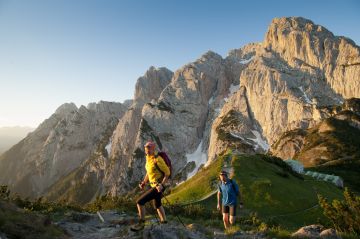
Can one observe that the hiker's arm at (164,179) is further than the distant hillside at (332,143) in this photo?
No

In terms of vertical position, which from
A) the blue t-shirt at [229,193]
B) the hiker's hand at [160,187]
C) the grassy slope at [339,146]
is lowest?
the grassy slope at [339,146]

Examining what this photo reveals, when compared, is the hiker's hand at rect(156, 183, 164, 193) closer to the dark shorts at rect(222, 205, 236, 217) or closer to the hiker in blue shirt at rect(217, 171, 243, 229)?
the hiker in blue shirt at rect(217, 171, 243, 229)

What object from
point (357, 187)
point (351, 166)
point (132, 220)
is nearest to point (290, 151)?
point (351, 166)

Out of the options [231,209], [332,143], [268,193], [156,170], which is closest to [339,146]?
[332,143]

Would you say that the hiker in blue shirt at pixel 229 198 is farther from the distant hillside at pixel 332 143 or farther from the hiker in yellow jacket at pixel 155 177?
the distant hillside at pixel 332 143

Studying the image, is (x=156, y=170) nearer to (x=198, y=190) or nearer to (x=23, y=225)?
(x=23, y=225)

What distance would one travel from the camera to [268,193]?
4003 cm

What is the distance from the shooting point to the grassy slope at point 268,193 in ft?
118

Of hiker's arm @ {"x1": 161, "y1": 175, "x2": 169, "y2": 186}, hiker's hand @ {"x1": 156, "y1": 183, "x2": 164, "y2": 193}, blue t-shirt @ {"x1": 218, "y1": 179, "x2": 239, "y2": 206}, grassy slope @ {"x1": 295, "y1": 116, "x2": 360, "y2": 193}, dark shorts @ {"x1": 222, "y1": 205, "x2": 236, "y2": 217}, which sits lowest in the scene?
grassy slope @ {"x1": 295, "y1": 116, "x2": 360, "y2": 193}

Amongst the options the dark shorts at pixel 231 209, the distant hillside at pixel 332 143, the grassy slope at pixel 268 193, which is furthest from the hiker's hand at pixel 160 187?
the distant hillside at pixel 332 143

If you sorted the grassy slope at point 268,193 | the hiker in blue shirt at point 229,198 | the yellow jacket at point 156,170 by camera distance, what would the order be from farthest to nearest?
the grassy slope at point 268,193
the hiker in blue shirt at point 229,198
the yellow jacket at point 156,170

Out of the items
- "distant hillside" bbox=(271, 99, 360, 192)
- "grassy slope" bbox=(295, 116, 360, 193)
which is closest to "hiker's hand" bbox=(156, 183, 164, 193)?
"grassy slope" bbox=(295, 116, 360, 193)

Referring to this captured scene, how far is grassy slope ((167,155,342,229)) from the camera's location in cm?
3597

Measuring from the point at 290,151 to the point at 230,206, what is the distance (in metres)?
158
